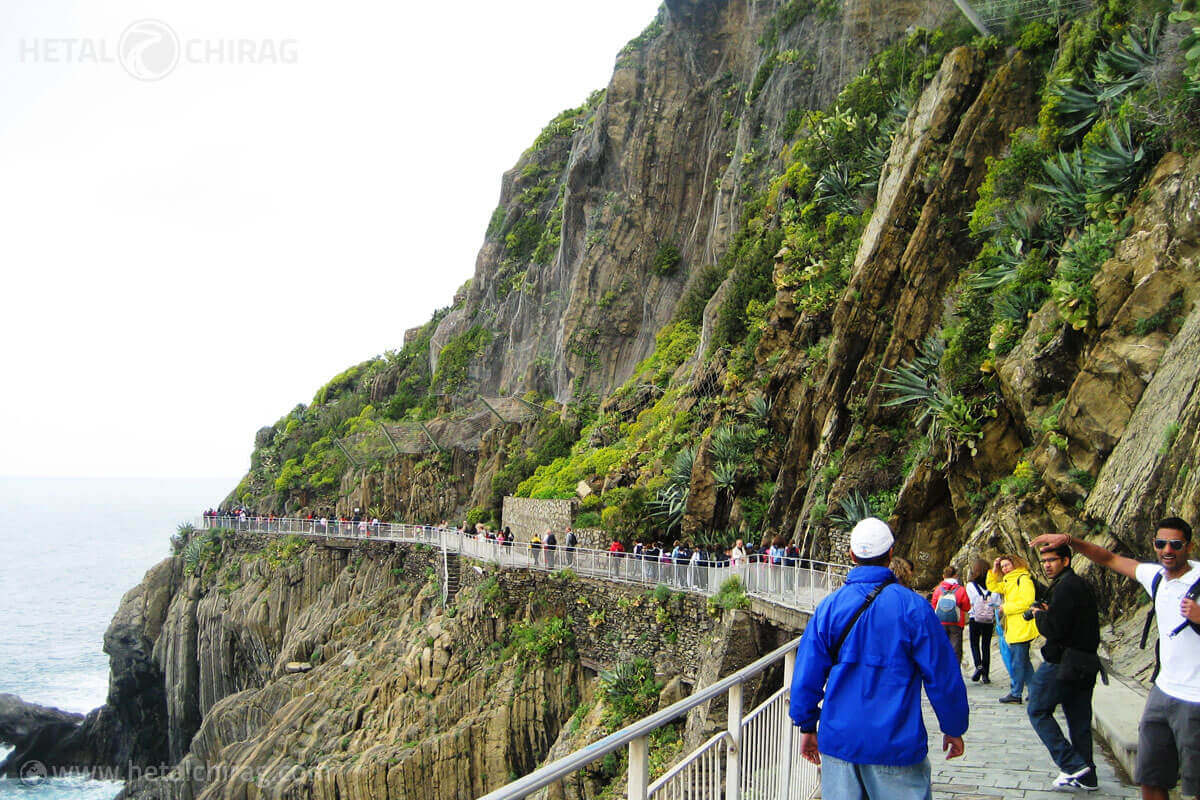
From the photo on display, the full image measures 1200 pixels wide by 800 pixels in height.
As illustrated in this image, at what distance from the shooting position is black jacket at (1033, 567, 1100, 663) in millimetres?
5281

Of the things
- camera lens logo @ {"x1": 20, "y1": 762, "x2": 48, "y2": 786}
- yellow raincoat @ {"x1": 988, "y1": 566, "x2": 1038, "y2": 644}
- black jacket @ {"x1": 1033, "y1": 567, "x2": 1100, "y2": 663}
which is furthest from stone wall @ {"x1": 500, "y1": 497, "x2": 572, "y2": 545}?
camera lens logo @ {"x1": 20, "y1": 762, "x2": 48, "y2": 786}

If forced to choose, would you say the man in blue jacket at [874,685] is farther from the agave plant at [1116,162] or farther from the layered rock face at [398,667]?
the agave plant at [1116,162]

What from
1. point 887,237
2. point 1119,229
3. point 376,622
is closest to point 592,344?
point 376,622

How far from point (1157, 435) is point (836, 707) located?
25.9 ft

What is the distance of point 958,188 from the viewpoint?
1750 centimetres

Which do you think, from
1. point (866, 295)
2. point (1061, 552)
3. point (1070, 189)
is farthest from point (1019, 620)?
point (866, 295)

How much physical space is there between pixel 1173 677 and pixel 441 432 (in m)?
42.5

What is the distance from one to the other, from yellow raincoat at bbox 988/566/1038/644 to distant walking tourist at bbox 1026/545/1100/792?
5.26ft

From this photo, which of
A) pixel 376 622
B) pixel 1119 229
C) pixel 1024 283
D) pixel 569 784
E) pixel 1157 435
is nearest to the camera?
pixel 1157 435

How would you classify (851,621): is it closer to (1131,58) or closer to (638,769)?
(638,769)

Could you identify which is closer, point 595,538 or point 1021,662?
point 1021,662

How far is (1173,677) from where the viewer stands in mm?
4164

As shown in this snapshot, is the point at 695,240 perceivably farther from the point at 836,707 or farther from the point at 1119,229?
the point at 836,707

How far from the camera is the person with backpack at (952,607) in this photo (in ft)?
27.8
